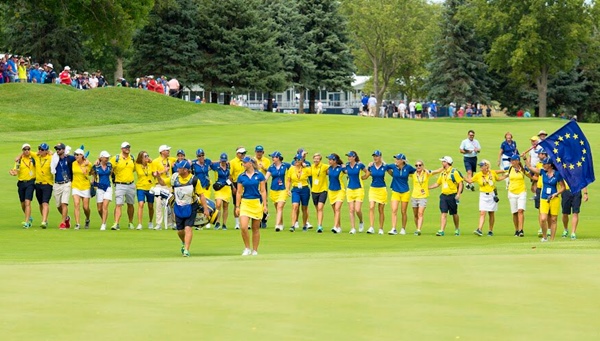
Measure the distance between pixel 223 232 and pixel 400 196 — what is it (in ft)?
14.3

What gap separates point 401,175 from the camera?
90.1ft

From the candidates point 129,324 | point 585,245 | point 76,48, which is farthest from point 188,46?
point 129,324

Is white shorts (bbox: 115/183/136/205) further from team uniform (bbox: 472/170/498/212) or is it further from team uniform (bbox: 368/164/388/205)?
team uniform (bbox: 472/170/498/212)

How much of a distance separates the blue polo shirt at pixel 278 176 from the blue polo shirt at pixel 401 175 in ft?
8.56

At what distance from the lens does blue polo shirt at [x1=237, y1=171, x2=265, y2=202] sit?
20.2 metres

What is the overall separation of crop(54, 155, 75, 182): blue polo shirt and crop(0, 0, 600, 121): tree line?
3811 cm

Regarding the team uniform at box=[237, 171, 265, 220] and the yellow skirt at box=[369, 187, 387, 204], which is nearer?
the team uniform at box=[237, 171, 265, 220]

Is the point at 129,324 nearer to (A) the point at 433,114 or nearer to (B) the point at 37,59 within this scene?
(B) the point at 37,59

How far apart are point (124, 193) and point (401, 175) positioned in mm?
6823

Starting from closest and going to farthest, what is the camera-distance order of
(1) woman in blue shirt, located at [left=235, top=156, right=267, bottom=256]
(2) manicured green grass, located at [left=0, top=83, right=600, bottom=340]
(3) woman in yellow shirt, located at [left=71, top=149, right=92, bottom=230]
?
1. (2) manicured green grass, located at [left=0, top=83, right=600, bottom=340]
2. (1) woman in blue shirt, located at [left=235, top=156, right=267, bottom=256]
3. (3) woman in yellow shirt, located at [left=71, top=149, right=92, bottom=230]

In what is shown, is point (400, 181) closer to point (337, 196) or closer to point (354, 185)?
point (354, 185)

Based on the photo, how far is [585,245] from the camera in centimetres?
2019

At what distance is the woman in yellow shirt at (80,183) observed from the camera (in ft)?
89.9

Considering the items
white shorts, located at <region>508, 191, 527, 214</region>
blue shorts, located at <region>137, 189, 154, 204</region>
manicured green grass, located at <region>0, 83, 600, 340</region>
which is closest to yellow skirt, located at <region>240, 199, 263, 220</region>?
manicured green grass, located at <region>0, 83, 600, 340</region>
